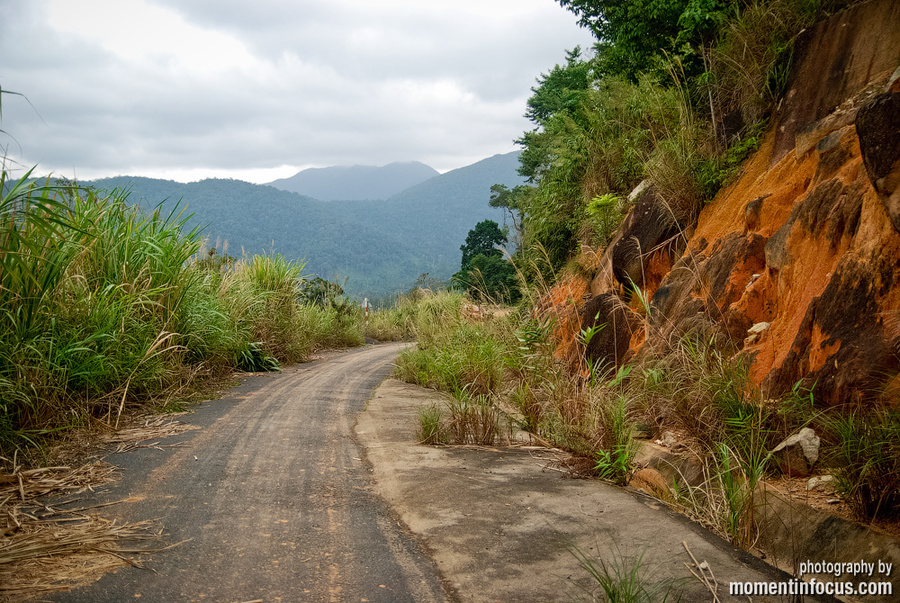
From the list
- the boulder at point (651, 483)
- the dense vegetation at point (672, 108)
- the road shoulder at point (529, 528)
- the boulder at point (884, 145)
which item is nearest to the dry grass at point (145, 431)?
the road shoulder at point (529, 528)

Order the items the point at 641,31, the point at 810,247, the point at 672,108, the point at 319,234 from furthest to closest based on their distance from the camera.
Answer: the point at 319,234
the point at 672,108
the point at 641,31
the point at 810,247

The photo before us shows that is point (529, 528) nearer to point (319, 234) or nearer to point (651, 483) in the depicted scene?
point (651, 483)

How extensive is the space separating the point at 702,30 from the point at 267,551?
6.72m

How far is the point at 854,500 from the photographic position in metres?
2.39

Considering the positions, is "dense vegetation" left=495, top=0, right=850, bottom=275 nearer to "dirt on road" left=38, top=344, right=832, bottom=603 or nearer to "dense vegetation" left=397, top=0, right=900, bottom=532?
"dense vegetation" left=397, top=0, right=900, bottom=532

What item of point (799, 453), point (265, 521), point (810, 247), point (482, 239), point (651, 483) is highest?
point (482, 239)

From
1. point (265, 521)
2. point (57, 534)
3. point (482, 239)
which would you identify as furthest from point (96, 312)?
point (482, 239)

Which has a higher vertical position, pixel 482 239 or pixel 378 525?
pixel 482 239

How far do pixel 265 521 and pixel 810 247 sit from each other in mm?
3763

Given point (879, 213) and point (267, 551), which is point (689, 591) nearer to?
point (267, 551)

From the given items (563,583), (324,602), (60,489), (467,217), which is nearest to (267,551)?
(324,602)

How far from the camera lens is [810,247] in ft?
12.3

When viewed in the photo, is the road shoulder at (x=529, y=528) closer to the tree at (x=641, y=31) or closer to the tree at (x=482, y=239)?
the tree at (x=641, y=31)

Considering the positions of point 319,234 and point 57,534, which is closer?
point 57,534
